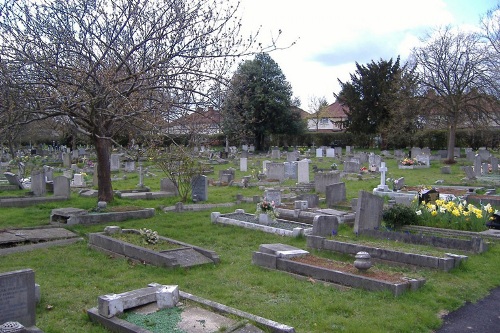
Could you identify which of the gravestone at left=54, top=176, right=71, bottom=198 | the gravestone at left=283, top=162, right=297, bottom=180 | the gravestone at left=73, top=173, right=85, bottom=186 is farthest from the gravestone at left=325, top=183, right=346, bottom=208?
the gravestone at left=73, top=173, right=85, bottom=186

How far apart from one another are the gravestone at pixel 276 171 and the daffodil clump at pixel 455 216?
1179 centimetres

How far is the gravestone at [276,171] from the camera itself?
23.6 meters

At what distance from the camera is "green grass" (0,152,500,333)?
252 inches

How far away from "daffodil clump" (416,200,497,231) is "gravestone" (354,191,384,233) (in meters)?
0.96

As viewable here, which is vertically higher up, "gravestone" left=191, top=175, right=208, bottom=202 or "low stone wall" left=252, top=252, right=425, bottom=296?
"gravestone" left=191, top=175, right=208, bottom=202

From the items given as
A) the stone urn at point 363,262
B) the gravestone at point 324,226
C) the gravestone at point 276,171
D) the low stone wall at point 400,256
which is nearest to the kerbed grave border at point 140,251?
the low stone wall at point 400,256

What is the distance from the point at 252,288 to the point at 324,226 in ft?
11.4

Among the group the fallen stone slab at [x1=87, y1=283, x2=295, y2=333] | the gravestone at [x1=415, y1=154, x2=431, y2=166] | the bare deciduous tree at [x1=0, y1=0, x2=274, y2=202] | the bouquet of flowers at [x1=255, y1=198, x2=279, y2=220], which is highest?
the bare deciduous tree at [x1=0, y1=0, x2=274, y2=202]

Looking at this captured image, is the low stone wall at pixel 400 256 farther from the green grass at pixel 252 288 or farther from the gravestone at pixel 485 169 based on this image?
the gravestone at pixel 485 169

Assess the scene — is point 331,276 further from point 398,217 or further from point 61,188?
point 61,188

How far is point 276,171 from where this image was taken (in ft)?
78.0

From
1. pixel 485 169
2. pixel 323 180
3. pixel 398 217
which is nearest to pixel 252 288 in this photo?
pixel 398 217

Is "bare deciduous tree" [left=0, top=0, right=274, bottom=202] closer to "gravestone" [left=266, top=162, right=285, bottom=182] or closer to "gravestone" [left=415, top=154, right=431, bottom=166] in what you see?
"gravestone" [left=266, top=162, right=285, bottom=182]

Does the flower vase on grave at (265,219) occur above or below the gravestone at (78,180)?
below
